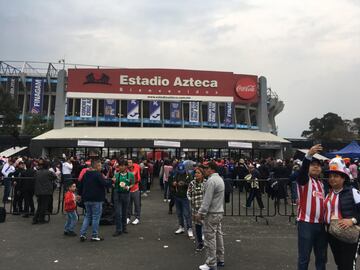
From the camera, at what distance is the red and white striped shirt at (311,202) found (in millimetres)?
4535

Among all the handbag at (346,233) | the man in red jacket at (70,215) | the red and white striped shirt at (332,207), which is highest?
the red and white striped shirt at (332,207)

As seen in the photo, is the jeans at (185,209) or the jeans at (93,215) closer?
the jeans at (93,215)

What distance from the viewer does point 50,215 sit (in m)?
10.8

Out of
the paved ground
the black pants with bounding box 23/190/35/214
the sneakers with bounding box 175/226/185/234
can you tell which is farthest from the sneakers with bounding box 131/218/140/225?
the black pants with bounding box 23/190/35/214

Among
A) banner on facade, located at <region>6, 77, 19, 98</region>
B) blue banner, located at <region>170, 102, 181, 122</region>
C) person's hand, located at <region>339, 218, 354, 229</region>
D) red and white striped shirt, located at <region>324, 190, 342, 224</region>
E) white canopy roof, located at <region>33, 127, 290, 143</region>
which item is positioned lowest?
person's hand, located at <region>339, 218, 354, 229</region>

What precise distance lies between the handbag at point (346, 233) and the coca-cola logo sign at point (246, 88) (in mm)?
26644

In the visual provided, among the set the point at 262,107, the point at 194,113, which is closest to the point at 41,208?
the point at 262,107

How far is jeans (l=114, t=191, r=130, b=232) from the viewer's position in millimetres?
8375

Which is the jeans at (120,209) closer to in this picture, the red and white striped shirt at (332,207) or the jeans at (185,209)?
the jeans at (185,209)

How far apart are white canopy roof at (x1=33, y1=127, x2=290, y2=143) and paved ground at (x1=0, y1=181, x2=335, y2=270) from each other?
53.8 ft

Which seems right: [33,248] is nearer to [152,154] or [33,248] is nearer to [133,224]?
[133,224]

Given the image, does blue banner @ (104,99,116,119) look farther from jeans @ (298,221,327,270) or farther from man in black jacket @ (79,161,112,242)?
jeans @ (298,221,327,270)

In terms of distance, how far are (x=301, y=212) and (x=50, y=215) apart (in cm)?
833

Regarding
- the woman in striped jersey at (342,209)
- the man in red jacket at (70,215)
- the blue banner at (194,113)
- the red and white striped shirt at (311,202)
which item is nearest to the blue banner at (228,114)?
the blue banner at (194,113)
